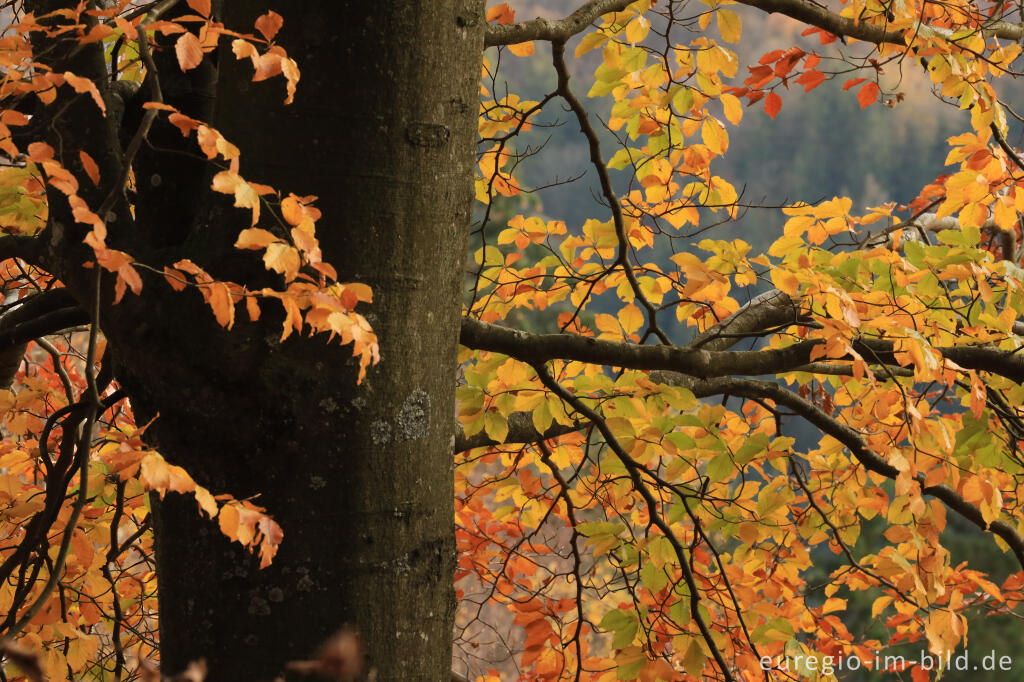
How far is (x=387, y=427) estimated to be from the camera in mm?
1269

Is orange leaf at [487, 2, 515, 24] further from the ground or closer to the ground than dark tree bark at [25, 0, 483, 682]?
further from the ground

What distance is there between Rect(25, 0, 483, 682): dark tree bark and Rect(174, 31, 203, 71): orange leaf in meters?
0.11

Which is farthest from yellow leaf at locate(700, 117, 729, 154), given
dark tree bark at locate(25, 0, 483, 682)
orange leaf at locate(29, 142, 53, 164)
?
orange leaf at locate(29, 142, 53, 164)

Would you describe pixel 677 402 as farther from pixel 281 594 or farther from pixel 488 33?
pixel 281 594

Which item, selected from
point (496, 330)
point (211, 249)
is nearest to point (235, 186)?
point (211, 249)

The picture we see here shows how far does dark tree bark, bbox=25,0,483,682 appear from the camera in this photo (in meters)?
1.23

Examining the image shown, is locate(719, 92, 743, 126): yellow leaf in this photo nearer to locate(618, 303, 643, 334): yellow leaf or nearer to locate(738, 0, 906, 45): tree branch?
locate(738, 0, 906, 45): tree branch

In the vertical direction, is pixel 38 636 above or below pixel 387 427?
below

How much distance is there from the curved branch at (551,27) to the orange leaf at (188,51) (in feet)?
2.77

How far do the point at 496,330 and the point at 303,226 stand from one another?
62 cm

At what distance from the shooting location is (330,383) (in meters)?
1.25

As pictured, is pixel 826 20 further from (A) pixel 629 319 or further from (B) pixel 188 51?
(B) pixel 188 51

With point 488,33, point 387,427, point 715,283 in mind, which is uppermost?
point 488,33

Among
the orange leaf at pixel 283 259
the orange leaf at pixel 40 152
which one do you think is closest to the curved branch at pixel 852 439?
the orange leaf at pixel 283 259
